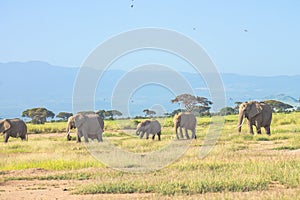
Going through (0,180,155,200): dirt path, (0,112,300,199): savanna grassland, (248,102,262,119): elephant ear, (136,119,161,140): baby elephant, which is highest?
(248,102,262,119): elephant ear

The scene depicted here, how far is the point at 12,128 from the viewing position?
3138 cm

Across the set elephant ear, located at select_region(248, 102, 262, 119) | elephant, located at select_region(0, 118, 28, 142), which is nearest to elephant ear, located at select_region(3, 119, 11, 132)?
elephant, located at select_region(0, 118, 28, 142)

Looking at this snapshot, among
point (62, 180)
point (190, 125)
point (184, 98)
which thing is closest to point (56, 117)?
point (184, 98)

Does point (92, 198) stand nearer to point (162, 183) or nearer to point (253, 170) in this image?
point (162, 183)

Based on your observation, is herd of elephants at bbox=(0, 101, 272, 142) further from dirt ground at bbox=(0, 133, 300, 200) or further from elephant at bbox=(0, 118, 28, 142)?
dirt ground at bbox=(0, 133, 300, 200)

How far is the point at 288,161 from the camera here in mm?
14117

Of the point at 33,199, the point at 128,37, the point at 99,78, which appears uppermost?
the point at 128,37

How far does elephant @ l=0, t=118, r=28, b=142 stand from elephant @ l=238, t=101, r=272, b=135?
12.1 metres

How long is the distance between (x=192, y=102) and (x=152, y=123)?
33546 millimetres

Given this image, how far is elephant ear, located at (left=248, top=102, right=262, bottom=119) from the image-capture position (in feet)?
94.7

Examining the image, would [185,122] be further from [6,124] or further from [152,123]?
[6,124]

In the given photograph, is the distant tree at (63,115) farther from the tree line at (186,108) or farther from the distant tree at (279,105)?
the distant tree at (279,105)

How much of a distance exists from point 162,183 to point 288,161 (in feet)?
13.7

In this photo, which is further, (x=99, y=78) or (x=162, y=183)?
(x=99, y=78)
